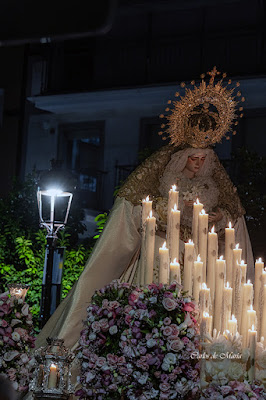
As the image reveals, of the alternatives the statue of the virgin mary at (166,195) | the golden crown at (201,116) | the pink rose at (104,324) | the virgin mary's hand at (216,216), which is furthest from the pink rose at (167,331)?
the golden crown at (201,116)

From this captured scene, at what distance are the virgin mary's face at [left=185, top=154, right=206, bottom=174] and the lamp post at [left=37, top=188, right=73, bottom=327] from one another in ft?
8.02

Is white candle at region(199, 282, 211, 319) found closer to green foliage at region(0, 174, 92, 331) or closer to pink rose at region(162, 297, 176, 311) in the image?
pink rose at region(162, 297, 176, 311)

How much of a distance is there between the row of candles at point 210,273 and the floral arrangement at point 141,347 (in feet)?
1.20

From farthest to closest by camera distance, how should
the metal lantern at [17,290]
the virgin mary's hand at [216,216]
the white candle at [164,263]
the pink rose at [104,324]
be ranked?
the virgin mary's hand at [216,216] < the metal lantern at [17,290] < the white candle at [164,263] < the pink rose at [104,324]

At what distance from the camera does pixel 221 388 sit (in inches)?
105

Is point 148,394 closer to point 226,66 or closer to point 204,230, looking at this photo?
point 204,230

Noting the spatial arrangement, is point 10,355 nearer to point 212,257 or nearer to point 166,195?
point 212,257

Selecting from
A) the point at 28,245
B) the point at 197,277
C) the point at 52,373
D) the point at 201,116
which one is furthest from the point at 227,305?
the point at 28,245

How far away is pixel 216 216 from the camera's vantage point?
4.24 meters

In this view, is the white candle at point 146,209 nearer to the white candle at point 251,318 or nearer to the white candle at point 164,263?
the white candle at point 164,263

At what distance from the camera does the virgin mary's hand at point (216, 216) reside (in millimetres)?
4219

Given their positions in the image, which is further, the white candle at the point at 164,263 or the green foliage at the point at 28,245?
the green foliage at the point at 28,245

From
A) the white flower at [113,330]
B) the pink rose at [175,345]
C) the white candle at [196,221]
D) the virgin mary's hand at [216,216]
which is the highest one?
the virgin mary's hand at [216,216]

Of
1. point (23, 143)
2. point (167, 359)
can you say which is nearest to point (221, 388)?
point (167, 359)
